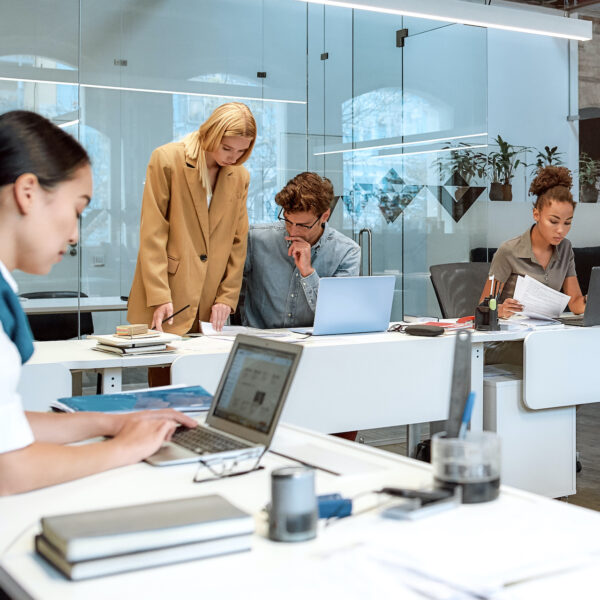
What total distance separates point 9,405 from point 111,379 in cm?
144

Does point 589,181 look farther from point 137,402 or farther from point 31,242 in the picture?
point 31,242

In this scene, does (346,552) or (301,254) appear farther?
(301,254)

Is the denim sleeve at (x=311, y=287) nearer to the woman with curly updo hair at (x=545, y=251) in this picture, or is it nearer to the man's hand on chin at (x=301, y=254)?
the man's hand on chin at (x=301, y=254)

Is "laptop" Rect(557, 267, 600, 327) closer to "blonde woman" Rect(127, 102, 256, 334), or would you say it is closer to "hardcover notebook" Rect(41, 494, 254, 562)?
"blonde woman" Rect(127, 102, 256, 334)

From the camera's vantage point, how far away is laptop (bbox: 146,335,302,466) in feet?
5.03

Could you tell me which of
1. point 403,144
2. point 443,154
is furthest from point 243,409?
point 443,154

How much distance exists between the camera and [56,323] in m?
4.66

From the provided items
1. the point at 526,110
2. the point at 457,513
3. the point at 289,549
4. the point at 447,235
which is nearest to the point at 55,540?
the point at 289,549

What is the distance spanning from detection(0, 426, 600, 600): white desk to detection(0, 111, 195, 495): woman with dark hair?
0.13 feet

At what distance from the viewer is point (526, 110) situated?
26.2 feet

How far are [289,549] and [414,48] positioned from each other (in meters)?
5.40

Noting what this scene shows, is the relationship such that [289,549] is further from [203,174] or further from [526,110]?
[526,110]

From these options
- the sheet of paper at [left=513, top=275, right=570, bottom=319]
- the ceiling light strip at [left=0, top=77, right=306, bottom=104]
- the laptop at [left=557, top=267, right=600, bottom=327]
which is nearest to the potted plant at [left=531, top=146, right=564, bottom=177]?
the ceiling light strip at [left=0, top=77, right=306, bottom=104]

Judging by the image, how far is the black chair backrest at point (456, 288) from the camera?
13.5 ft
